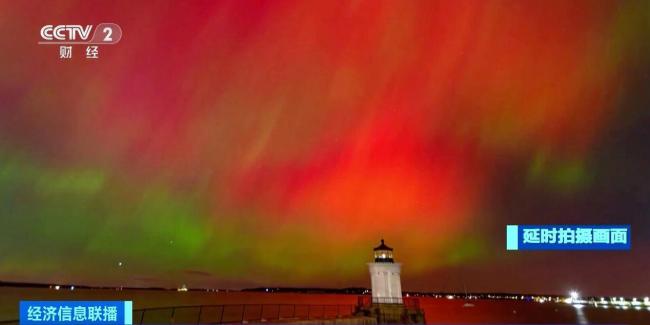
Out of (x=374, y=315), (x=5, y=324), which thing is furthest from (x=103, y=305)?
(x=374, y=315)

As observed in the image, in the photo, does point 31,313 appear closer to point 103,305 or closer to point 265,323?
point 103,305

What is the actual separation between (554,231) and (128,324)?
20392 millimetres

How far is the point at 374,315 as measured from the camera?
3897 centimetres

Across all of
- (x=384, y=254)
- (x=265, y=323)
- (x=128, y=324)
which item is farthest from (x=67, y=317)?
(x=384, y=254)

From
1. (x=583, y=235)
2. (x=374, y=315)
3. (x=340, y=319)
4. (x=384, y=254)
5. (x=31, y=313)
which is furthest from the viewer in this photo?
(x=384, y=254)

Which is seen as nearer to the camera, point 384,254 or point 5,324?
point 5,324

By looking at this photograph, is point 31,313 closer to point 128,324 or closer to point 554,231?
point 128,324

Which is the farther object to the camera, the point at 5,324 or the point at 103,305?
the point at 103,305

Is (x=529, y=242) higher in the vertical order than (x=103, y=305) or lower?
higher

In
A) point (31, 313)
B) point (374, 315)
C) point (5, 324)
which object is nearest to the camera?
point (5, 324)

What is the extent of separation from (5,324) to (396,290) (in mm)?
24795

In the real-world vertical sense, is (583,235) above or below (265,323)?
above

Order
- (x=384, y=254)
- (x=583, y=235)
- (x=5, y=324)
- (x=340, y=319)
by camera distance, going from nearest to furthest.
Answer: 1. (x=5, y=324)
2. (x=583, y=235)
3. (x=340, y=319)
4. (x=384, y=254)

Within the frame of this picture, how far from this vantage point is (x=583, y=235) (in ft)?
92.1
